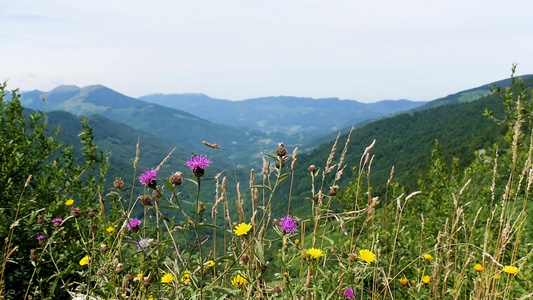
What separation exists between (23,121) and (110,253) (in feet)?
12.3

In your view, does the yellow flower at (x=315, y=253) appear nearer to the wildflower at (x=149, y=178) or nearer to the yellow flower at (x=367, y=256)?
the yellow flower at (x=367, y=256)

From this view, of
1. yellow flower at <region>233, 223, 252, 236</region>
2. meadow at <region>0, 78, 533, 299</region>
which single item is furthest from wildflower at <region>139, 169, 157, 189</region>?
yellow flower at <region>233, 223, 252, 236</region>

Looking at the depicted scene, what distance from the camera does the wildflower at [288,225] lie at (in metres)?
2.11

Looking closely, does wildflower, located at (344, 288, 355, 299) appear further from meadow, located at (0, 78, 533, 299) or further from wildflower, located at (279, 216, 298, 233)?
wildflower, located at (279, 216, 298, 233)

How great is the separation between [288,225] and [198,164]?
2.10ft

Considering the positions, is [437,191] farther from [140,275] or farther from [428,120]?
[428,120]

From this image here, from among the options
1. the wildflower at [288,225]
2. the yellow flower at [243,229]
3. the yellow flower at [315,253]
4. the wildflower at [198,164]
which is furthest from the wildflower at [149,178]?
the yellow flower at [315,253]

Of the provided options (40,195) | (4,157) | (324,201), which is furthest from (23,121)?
(324,201)

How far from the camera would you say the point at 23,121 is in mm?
5133

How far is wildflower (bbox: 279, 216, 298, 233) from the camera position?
211cm

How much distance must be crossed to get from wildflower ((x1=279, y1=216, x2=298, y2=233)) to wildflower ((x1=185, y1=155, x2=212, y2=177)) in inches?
21.9

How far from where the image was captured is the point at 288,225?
2.12 m

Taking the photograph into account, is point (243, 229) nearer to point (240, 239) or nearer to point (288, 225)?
point (288, 225)

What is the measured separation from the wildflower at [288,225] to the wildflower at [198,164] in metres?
0.56
